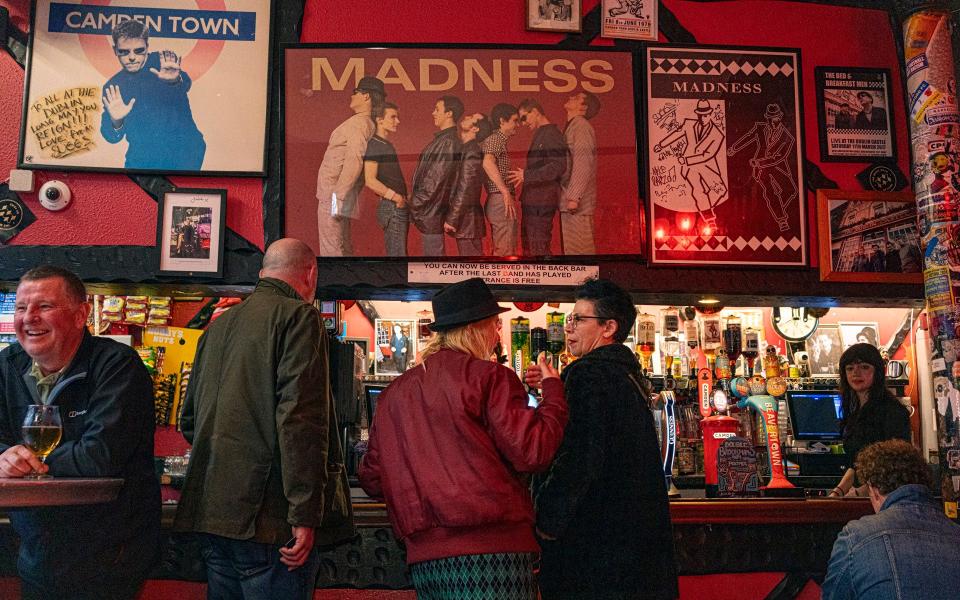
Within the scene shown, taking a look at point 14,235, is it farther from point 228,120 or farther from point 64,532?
point 64,532

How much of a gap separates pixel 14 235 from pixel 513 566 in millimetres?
3358

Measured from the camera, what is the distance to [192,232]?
175 inches

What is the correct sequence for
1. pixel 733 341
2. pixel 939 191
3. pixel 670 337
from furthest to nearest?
pixel 670 337 < pixel 733 341 < pixel 939 191

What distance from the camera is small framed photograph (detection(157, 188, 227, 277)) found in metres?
4.41

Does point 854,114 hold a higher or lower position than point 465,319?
higher

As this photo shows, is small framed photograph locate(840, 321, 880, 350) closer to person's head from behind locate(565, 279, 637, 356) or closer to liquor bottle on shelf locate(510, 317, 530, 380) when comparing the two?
liquor bottle on shelf locate(510, 317, 530, 380)

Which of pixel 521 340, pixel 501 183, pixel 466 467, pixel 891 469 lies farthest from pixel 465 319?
pixel 521 340

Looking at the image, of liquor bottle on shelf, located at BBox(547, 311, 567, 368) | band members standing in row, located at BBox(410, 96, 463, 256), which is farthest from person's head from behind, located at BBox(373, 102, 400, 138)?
liquor bottle on shelf, located at BBox(547, 311, 567, 368)

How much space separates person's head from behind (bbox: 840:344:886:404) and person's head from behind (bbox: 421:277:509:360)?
2834 millimetres

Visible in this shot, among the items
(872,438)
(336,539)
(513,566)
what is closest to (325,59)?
(336,539)

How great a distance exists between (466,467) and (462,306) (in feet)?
1.69

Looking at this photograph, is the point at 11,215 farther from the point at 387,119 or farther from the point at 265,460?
the point at 265,460

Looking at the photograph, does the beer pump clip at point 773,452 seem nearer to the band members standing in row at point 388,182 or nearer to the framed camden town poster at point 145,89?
the band members standing in row at point 388,182

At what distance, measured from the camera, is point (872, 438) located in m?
4.57
